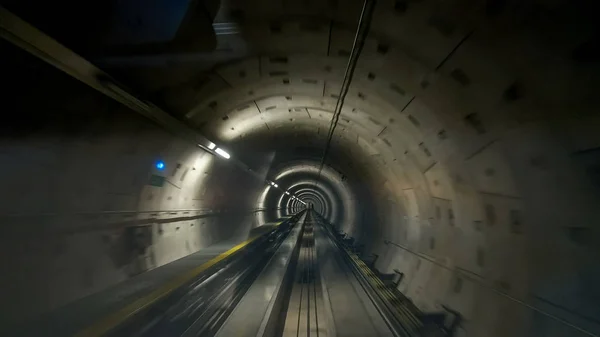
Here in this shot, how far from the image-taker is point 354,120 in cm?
755

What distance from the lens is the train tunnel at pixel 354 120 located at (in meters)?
3.09

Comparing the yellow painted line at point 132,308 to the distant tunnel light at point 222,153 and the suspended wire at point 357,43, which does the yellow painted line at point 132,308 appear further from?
the suspended wire at point 357,43

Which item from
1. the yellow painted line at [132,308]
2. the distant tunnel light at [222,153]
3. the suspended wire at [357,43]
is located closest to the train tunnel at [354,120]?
the suspended wire at [357,43]

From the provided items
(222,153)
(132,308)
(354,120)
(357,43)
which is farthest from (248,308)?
(357,43)

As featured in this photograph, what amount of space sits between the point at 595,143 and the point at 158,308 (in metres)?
5.80

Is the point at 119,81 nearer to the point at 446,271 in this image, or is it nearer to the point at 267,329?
the point at 267,329

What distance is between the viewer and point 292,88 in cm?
654

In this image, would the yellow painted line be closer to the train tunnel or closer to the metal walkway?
the metal walkway

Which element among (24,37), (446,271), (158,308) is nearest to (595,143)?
(446,271)

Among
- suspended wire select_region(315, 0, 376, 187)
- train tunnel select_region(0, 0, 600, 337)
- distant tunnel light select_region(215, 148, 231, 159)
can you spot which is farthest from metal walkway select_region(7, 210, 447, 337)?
suspended wire select_region(315, 0, 376, 187)

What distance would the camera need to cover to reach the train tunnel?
10.1ft

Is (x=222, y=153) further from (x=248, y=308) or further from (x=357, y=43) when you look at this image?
(x=357, y=43)

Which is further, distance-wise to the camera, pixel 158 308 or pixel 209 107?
pixel 209 107

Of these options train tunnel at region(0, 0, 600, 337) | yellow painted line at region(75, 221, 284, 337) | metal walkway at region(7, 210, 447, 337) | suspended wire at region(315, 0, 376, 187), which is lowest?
metal walkway at region(7, 210, 447, 337)
